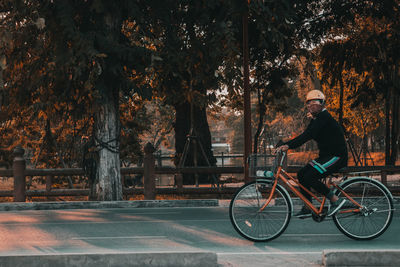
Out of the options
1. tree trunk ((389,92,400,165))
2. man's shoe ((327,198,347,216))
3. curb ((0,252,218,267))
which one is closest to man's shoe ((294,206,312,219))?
man's shoe ((327,198,347,216))

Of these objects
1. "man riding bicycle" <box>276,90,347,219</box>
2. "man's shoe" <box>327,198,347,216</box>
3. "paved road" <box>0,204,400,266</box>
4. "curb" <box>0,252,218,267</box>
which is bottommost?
"paved road" <box>0,204,400,266</box>

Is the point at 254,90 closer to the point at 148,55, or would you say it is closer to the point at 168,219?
the point at 148,55

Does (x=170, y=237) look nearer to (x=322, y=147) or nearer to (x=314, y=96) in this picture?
(x=322, y=147)

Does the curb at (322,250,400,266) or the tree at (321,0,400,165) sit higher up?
the tree at (321,0,400,165)

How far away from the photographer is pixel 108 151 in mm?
13000

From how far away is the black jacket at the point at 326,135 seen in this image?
7.11 metres

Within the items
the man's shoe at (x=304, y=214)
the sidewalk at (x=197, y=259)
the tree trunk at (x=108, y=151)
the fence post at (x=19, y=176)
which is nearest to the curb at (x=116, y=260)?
the sidewalk at (x=197, y=259)

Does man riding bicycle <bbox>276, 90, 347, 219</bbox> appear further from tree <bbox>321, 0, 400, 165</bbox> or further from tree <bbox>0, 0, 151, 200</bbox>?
tree <bbox>321, 0, 400, 165</bbox>

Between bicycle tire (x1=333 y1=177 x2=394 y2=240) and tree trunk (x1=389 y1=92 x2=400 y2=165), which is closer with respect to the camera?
bicycle tire (x1=333 y1=177 x2=394 y2=240)

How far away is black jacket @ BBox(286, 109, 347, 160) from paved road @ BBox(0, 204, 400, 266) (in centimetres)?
122

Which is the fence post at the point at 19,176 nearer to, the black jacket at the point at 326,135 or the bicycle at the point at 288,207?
the bicycle at the point at 288,207

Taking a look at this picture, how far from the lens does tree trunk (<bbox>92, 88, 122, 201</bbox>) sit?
12898 mm

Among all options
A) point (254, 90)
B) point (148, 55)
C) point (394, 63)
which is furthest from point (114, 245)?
point (254, 90)

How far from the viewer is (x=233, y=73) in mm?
12414
